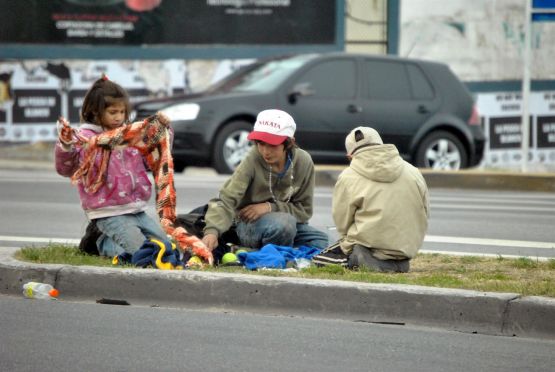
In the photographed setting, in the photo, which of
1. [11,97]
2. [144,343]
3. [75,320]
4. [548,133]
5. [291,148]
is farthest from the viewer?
[548,133]

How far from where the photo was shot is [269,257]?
24.4ft

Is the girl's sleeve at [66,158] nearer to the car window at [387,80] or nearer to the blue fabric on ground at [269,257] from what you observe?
the blue fabric on ground at [269,257]

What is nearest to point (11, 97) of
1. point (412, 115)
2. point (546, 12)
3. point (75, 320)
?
point (412, 115)

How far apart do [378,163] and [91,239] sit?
1797mm

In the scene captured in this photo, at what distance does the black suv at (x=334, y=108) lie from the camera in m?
14.8

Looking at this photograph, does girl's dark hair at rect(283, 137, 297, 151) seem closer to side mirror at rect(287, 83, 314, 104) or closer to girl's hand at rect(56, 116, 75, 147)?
girl's hand at rect(56, 116, 75, 147)

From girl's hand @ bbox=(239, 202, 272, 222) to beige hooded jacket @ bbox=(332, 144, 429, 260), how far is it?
70cm

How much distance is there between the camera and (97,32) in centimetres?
1967

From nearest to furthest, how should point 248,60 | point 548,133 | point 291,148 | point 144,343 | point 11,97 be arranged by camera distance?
point 144,343 < point 291,148 < point 11,97 < point 248,60 < point 548,133

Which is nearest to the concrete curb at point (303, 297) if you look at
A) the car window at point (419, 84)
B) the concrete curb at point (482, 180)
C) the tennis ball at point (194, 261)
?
the tennis ball at point (194, 261)

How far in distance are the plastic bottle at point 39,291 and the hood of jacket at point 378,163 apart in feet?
5.97

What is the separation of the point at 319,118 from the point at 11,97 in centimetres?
583

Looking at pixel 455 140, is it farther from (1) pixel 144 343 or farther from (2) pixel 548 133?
(1) pixel 144 343

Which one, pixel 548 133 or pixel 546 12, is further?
pixel 548 133
